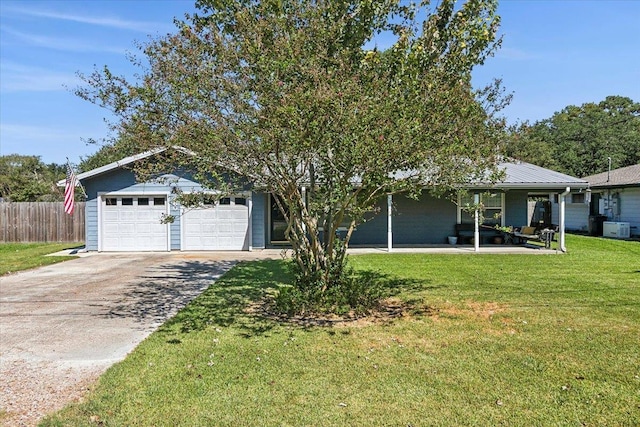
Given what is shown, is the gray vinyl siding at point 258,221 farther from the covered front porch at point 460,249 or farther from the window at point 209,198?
the window at point 209,198

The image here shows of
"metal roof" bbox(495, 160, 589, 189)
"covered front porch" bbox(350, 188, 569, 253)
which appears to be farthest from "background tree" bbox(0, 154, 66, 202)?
"metal roof" bbox(495, 160, 589, 189)

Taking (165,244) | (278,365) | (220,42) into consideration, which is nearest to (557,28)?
(220,42)

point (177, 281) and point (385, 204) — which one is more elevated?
point (385, 204)

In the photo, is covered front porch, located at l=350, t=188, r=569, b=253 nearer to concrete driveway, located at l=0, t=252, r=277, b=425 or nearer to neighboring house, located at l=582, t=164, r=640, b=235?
neighboring house, located at l=582, t=164, r=640, b=235

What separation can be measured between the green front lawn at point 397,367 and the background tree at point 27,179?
3088 centimetres

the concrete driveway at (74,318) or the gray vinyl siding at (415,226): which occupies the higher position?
the gray vinyl siding at (415,226)

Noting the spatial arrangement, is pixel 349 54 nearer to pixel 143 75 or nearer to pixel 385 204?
pixel 143 75

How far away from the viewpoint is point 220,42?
18.8ft

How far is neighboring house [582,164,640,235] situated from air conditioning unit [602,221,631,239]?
360mm

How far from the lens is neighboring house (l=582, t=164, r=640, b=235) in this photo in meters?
19.7

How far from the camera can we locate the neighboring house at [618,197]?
19703mm

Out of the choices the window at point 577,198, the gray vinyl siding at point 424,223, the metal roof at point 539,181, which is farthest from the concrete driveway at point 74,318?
the window at point 577,198

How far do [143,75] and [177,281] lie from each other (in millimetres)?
5150

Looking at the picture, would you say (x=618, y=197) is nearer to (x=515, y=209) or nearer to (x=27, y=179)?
(x=515, y=209)
